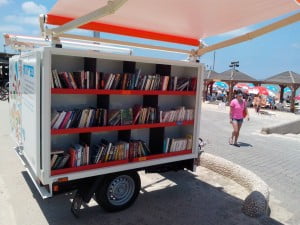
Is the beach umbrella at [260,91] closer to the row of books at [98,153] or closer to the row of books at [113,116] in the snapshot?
the row of books at [113,116]

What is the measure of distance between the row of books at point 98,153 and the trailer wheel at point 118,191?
0.97 feet

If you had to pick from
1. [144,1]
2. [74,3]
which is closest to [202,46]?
[144,1]

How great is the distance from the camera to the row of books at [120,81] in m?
3.99

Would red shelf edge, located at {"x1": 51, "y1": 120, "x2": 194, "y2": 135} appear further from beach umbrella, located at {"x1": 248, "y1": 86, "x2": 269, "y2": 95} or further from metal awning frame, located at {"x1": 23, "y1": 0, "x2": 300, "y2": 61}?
beach umbrella, located at {"x1": 248, "y1": 86, "x2": 269, "y2": 95}

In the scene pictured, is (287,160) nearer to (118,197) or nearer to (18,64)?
(118,197)

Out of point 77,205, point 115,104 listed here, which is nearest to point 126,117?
point 115,104

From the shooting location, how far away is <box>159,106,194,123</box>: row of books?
500cm

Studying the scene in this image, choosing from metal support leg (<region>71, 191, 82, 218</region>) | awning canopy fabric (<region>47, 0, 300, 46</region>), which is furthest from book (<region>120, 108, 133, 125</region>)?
awning canopy fabric (<region>47, 0, 300, 46</region>)

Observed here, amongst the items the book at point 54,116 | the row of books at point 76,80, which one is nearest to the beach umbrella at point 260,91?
the row of books at point 76,80

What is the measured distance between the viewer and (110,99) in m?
4.70

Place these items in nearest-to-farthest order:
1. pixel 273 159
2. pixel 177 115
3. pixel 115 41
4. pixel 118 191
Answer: pixel 118 191 → pixel 177 115 → pixel 115 41 → pixel 273 159

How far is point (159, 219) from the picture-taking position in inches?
177

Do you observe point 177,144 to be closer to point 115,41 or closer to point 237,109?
point 115,41

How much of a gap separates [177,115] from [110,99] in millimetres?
1231
